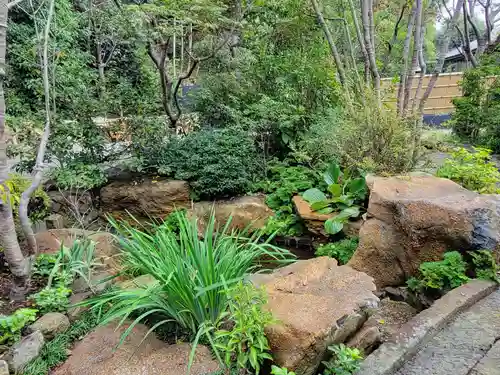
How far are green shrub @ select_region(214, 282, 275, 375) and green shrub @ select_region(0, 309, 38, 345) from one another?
943 millimetres

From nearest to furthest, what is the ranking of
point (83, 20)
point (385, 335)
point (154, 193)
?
point (385, 335) < point (154, 193) < point (83, 20)

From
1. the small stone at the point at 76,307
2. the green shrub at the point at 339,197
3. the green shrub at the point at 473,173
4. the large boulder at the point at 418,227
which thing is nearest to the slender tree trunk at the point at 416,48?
the green shrub at the point at 473,173

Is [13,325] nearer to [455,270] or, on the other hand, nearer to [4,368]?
[4,368]

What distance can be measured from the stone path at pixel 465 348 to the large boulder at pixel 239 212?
2.50m

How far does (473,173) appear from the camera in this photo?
3137mm

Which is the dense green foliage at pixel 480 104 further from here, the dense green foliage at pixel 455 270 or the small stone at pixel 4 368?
the small stone at pixel 4 368

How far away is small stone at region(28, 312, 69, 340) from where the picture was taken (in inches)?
70.0

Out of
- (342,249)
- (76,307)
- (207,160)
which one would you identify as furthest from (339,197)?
(76,307)

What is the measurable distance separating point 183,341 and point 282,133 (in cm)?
361

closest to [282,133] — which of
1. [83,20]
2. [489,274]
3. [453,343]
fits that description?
[489,274]

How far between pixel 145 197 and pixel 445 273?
11.2ft

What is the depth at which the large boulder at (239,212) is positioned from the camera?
423cm

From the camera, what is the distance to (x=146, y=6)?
162 inches

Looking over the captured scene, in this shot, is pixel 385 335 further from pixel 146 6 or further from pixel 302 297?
pixel 146 6
